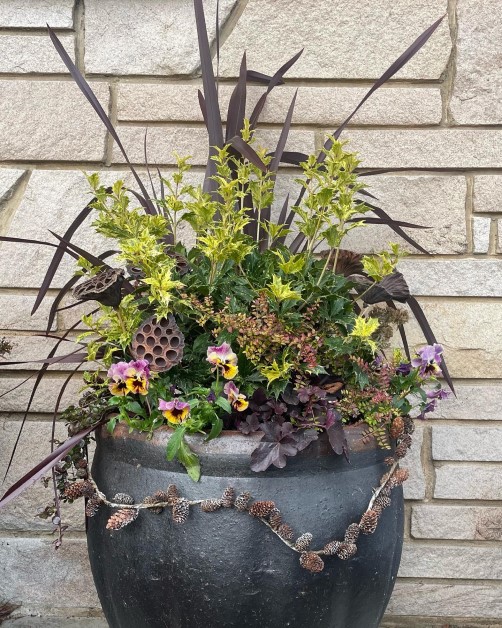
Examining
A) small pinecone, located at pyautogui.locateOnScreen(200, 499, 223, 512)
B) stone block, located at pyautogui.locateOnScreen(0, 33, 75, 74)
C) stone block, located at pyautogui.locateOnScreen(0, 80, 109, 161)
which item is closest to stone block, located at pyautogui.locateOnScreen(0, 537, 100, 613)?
small pinecone, located at pyautogui.locateOnScreen(200, 499, 223, 512)

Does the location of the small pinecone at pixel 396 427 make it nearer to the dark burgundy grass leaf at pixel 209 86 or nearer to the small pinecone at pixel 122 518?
the small pinecone at pixel 122 518

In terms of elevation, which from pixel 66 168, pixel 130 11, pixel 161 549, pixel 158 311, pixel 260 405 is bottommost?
pixel 161 549

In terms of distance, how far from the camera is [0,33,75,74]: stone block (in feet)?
6.09

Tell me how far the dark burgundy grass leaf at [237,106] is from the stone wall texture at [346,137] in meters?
0.23

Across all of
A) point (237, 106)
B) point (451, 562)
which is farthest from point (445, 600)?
point (237, 106)

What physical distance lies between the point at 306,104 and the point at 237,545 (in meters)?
1.24

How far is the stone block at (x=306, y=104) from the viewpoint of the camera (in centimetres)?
186

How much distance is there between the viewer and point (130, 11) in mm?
1856

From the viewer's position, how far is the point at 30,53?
73.2 inches

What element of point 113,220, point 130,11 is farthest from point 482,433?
point 130,11

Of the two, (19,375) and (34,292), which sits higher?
(34,292)

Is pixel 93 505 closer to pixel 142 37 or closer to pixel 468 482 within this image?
pixel 468 482

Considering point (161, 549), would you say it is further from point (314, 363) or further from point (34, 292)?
point (34, 292)

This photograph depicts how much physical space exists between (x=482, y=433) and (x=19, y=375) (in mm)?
1318
